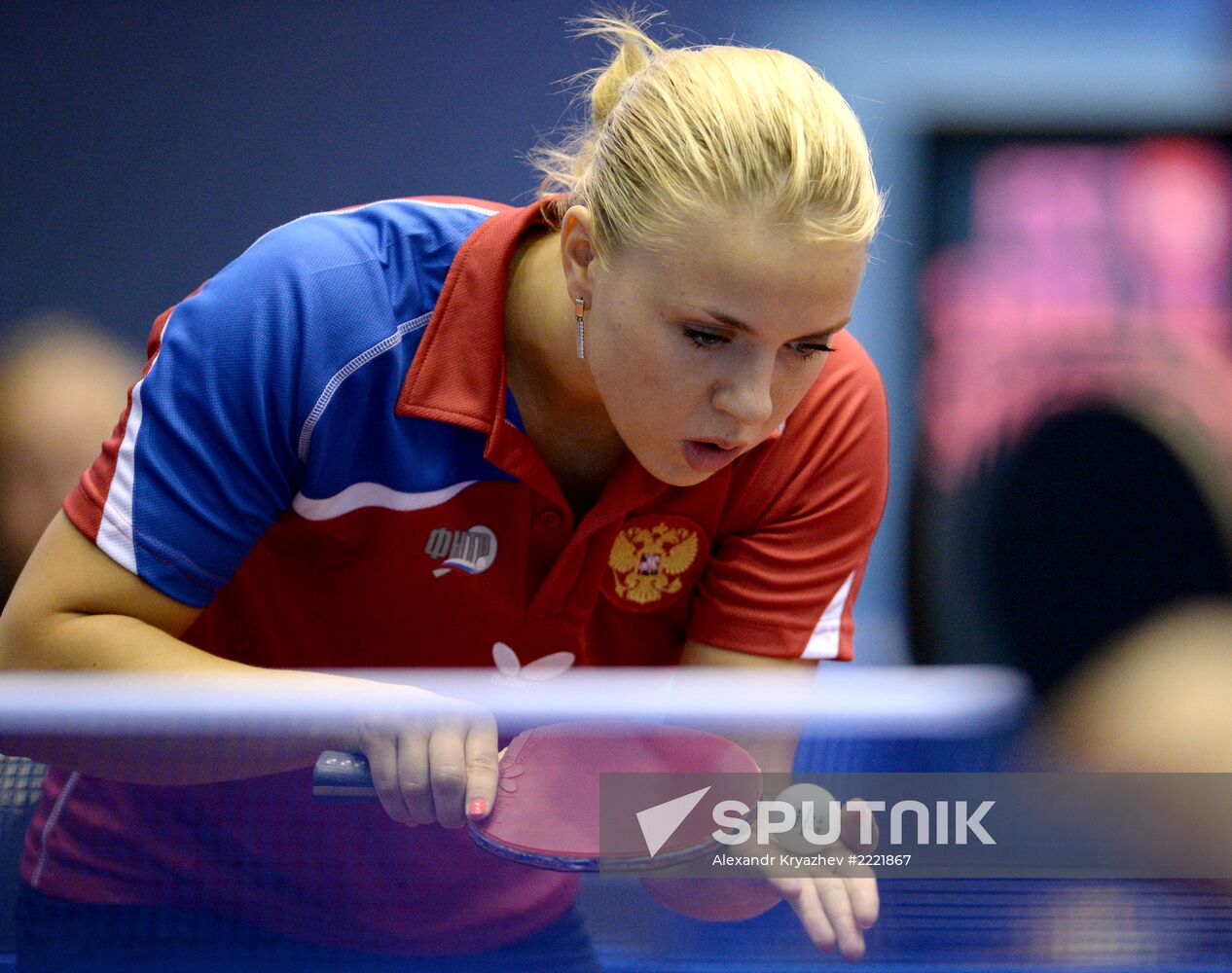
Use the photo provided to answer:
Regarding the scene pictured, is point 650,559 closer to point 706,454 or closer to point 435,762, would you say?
point 706,454

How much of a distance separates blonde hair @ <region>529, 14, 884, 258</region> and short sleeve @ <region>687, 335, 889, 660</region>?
0.23 metres

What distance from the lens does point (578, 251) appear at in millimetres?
1133

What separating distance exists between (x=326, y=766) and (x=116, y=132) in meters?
2.62

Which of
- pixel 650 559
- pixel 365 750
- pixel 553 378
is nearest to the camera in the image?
pixel 365 750

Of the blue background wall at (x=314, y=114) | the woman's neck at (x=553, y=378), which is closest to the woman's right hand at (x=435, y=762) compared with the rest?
the woman's neck at (x=553, y=378)

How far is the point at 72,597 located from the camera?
43.0 inches

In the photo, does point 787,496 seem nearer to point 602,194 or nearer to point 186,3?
point 602,194

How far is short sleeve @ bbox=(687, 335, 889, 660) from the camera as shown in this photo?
1269 mm

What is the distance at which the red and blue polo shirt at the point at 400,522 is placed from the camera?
816 mm

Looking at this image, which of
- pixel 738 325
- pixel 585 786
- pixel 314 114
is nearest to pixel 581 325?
pixel 738 325

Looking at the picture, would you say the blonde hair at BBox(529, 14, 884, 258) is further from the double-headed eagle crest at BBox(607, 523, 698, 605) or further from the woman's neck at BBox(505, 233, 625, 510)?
the double-headed eagle crest at BBox(607, 523, 698, 605)

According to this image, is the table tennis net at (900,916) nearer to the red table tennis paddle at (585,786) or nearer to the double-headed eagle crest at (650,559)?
the red table tennis paddle at (585,786)

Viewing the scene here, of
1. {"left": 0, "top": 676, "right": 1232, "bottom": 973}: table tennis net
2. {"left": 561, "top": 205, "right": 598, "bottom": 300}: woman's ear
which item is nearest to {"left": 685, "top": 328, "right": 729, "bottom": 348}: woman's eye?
{"left": 561, "top": 205, "right": 598, "bottom": 300}: woman's ear

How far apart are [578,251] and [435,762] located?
20.3 inches
